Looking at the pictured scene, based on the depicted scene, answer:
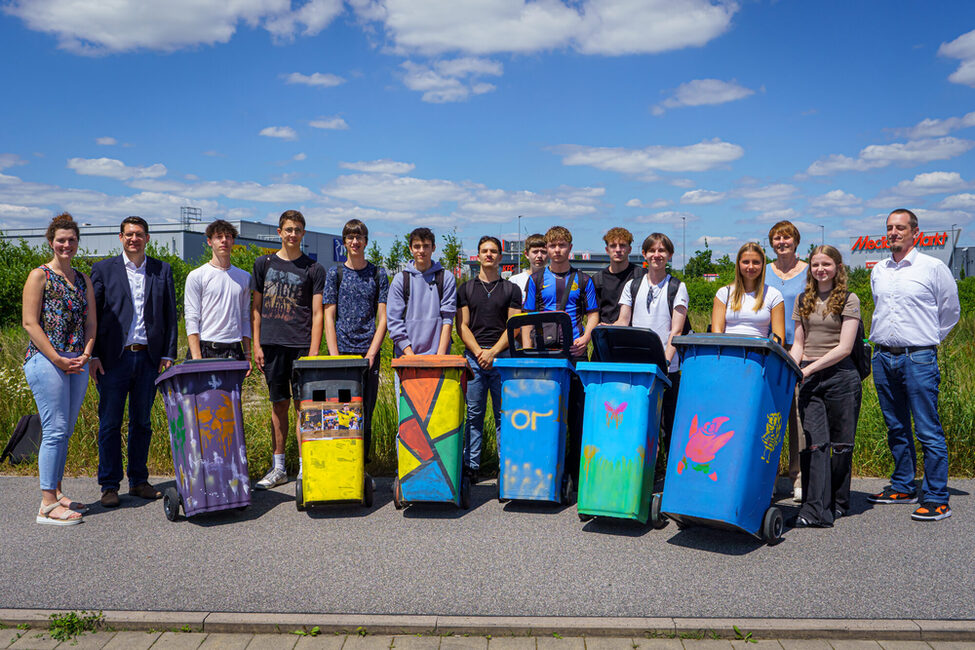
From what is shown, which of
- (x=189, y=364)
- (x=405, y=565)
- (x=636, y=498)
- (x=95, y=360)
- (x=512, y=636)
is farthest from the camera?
(x=95, y=360)

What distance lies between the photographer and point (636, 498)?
4613 millimetres

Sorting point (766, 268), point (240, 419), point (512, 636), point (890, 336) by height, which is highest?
point (766, 268)

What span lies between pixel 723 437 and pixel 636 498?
713 millimetres

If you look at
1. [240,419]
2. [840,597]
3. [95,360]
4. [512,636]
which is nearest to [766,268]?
[840,597]

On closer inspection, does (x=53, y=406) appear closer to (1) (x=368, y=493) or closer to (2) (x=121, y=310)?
(2) (x=121, y=310)

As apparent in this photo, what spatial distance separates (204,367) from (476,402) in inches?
86.3

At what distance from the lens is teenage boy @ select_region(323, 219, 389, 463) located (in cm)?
567

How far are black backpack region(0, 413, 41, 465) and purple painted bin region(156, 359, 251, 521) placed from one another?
8.08 feet

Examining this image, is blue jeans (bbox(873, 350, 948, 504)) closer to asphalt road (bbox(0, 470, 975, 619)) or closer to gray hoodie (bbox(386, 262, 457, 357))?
asphalt road (bbox(0, 470, 975, 619))

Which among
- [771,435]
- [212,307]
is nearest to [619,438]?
[771,435]

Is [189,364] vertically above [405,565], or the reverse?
[189,364]

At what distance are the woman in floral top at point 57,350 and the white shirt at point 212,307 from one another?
27.5 inches

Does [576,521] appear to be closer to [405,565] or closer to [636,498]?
[636,498]

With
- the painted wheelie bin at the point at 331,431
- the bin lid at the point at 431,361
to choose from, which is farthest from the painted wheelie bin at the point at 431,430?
the painted wheelie bin at the point at 331,431
